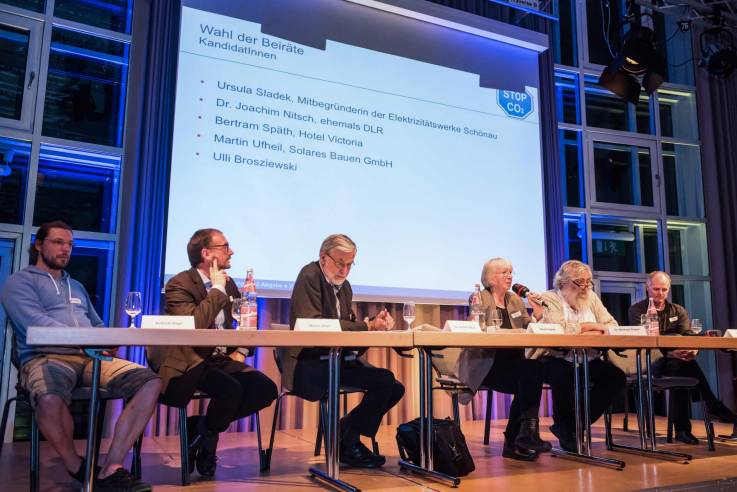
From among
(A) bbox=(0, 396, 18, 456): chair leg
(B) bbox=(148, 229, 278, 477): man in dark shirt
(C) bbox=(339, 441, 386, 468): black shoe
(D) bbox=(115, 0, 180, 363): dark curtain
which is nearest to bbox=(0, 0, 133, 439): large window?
(D) bbox=(115, 0, 180, 363): dark curtain

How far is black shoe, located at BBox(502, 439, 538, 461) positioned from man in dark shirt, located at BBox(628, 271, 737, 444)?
1244 mm

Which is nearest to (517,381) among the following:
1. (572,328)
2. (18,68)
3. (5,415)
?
(572,328)

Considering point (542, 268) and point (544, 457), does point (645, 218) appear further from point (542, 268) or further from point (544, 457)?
point (544, 457)

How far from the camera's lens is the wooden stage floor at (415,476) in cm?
262

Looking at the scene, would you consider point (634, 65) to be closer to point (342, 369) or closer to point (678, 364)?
point (678, 364)

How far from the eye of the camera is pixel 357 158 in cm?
482

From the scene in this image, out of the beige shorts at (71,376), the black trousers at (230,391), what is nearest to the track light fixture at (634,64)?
the black trousers at (230,391)

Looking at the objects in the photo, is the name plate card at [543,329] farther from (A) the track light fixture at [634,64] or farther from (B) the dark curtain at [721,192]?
(B) the dark curtain at [721,192]

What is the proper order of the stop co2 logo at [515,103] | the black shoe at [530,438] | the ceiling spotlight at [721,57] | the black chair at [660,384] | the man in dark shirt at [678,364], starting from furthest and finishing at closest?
the ceiling spotlight at [721,57] → the stop co2 logo at [515,103] → the man in dark shirt at [678,364] → the black chair at [660,384] → the black shoe at [530,438]

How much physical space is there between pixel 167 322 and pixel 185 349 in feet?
1.65

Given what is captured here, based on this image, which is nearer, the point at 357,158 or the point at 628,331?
the point at 628,331

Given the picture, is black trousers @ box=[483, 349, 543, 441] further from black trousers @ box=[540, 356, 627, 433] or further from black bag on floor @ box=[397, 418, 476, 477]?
black bag on floor @ box=[397, 418, 476, 477]

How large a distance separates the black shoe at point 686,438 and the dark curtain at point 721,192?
105 inches

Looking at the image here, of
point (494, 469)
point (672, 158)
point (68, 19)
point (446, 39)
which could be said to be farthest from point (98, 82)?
point (672, 158)
